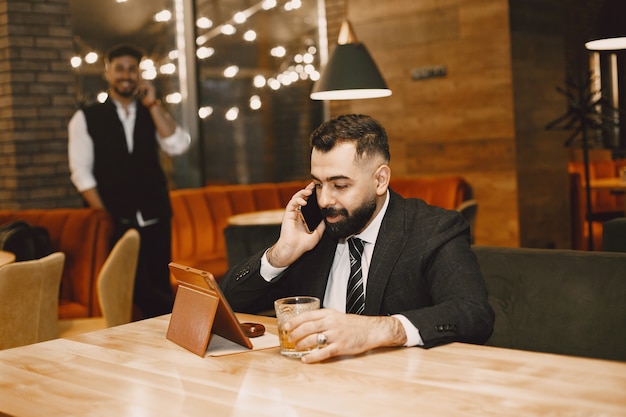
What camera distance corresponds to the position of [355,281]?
2143mm

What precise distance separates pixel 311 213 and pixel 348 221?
0.14 metres

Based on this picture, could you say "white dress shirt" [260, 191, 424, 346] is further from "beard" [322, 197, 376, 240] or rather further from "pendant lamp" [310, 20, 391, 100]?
"pendant lamp" [310, 20, 391, 100]

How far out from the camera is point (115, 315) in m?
3.62

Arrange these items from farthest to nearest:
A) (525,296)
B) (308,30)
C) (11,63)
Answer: (308,30)
(11,63)
(525,296)

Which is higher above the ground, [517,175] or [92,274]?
[517,175]

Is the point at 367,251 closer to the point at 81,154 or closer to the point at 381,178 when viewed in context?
the point at 381,178

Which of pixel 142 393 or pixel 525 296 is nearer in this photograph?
pixel 142 393

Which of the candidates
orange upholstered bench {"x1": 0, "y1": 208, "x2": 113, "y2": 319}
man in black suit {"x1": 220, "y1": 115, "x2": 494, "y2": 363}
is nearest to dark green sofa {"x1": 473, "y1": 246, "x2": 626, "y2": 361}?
man in black suit {"x1": 220, "y1": 115, "x2": 494, "y2": 363}

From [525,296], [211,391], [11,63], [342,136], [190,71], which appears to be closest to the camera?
[211,391]

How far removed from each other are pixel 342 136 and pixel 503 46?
4.46 m

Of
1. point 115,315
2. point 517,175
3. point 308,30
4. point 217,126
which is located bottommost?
point 115,315

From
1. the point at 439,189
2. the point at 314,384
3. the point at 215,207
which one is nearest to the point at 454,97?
the point at 439,189

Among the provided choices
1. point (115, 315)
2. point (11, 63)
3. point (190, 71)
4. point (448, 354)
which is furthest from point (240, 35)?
point (448, 354)

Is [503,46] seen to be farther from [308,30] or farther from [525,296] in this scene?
[525,296]
